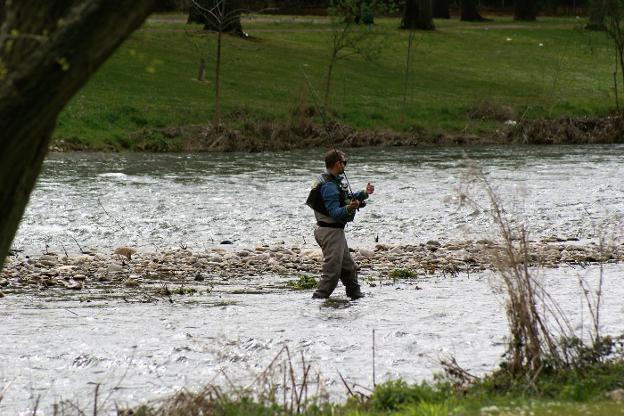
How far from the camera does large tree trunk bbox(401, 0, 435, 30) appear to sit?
2557 inches

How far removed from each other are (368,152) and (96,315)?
2392 cm

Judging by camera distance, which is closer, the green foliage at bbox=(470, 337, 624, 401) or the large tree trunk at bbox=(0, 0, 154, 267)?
the large tree trunk at bbox=(0, 0, 154, 267)

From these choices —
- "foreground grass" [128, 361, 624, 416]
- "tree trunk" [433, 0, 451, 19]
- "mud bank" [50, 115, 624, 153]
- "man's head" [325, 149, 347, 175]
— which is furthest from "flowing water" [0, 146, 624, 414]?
"tree trunk" [433, 0, 451, 19]

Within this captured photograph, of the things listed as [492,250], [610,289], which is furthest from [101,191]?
[492,250]

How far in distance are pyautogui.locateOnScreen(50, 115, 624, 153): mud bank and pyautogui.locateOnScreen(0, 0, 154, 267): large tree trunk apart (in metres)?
30.2

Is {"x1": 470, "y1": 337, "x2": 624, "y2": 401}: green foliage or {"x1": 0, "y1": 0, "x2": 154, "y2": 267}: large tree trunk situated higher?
{"x1": 0, "y1": 0, "x2": 154, "y2": 267}: large tree trunk

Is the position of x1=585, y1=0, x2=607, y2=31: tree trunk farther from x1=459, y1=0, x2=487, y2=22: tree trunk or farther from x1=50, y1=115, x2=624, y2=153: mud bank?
x1=459, y1=0, x2=487, y2=22: tree trunk

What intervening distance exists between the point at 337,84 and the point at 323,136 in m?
10.4

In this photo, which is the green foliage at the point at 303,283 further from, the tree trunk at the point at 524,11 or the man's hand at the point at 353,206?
the tree trunk at the point at 524,11

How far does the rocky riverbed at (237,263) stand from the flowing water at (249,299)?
2.10ft

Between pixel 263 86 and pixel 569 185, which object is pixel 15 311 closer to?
pixel 569 185

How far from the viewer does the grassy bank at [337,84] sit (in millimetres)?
38594

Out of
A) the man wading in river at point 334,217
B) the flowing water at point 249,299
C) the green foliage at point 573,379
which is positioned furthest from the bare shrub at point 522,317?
the man wading in river at point 334,217

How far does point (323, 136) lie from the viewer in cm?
3775
